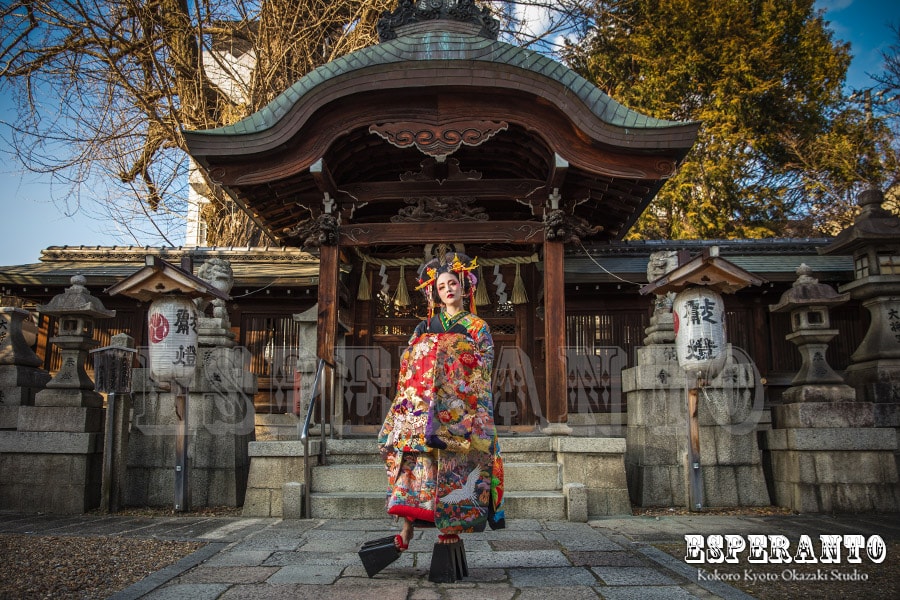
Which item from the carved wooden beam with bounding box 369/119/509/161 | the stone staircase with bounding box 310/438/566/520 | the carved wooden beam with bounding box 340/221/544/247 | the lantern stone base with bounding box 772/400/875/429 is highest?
the carved wooden beam with bounding box 369/119/509/161

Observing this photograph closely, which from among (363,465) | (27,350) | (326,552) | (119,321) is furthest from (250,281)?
(326,552)

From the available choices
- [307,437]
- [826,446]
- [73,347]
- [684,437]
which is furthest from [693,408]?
[73,347]

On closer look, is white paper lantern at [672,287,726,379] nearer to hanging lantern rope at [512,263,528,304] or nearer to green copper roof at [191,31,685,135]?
green copper roof at [191,31,685,135]

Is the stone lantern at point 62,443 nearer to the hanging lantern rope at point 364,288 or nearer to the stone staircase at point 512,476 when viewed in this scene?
the stone staircase at point 512,476

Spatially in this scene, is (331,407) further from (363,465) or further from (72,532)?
(72,532)

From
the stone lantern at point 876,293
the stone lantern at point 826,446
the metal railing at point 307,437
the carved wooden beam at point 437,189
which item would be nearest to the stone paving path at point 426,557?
the metal railing at point 307,437

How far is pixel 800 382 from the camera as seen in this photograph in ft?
26.3

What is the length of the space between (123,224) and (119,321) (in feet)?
21.3

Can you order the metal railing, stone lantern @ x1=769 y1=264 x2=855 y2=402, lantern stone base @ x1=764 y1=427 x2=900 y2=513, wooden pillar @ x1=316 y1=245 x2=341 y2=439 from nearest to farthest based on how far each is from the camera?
1. the metal railing
2. lantern stone base @ x1=764 y1=427 x2=900 y2=513
3. stone lantern @ x1=769 y1=264 x2=855 y2=402
4. wooden pillar @ x1=316 y1=245 x2=341 y2=439

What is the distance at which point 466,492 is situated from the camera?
4109mm

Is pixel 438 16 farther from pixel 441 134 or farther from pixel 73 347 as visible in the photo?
pixel 73 347

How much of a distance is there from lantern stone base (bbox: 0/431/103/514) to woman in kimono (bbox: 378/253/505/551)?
5338mm

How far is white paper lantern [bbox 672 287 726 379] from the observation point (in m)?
6.95

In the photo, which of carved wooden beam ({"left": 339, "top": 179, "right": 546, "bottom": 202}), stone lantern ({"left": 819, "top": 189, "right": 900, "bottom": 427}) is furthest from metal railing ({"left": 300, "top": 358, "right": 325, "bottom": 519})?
stone lantern ({"left": 819, "top": 189, "right": 900, "bottom": 427})
